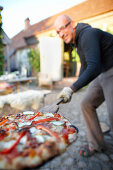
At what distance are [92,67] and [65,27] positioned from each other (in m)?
0.65

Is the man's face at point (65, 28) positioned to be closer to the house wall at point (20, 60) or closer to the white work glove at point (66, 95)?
the white work glove at point (66, 95)

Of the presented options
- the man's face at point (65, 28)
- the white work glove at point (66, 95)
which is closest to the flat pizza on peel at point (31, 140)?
the white work glove at point (66, 95)

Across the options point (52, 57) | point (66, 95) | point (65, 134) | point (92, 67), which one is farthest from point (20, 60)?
point (65, 134)

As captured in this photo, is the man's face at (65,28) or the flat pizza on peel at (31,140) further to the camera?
the man's face at (65,28)

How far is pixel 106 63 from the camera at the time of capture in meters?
1.73

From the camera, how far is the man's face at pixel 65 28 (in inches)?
61.9

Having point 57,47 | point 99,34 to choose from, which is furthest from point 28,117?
point 57,47

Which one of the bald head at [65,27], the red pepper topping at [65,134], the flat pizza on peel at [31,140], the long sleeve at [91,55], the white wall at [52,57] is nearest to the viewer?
the flat pizza on peel at [31,140]

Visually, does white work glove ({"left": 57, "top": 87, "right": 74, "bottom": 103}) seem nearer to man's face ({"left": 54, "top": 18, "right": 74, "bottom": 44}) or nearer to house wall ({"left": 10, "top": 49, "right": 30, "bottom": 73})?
man's face ({"left": 54, "top": 18, "right": 74, "bottom": 44})

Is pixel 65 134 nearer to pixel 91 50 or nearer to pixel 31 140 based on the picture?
pixel 31 140

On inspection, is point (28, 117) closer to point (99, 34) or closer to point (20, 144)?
point (20, 144)

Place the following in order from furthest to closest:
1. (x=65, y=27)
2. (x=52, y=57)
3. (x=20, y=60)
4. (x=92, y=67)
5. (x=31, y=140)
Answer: (x=20, y=60)
(x=52, y=57)
(x=65, y=27)
(x=92, y=67)
(x=31, y=140)

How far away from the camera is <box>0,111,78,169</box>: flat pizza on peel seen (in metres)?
0.71

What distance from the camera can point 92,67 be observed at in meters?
1.40
